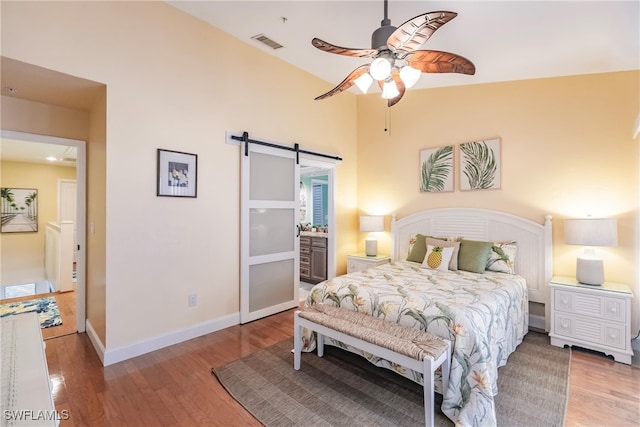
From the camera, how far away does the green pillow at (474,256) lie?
3.23 m

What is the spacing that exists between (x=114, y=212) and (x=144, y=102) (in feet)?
3.35

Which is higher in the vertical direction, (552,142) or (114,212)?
(552,142)

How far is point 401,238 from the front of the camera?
172 inches

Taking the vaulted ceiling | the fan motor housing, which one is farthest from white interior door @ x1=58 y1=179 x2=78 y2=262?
the fan motor housing

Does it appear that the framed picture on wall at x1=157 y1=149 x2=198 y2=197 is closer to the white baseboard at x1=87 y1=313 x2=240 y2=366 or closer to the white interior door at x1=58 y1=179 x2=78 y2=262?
the white baseboard at x1=87 y1=313 x2=240 y2=366

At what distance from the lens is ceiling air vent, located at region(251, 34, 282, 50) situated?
3.31 meters

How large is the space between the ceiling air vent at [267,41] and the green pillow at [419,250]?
2.89 meters

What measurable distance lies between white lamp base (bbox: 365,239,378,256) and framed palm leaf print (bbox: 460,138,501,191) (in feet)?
4.67

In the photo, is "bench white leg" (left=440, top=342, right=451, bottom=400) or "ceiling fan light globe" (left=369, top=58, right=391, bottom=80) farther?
"ceiling fan light globe" (left=369, top=58, right=391, bottom=80)

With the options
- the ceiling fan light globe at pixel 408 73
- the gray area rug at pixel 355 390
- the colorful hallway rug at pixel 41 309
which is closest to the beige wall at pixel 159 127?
the gray area rug at pixel 355 390

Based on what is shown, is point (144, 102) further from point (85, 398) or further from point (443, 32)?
point (443, 32)

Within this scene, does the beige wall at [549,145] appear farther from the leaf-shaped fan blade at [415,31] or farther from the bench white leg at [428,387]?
the bench white leg at [428,387]

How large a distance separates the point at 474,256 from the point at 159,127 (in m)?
3.45

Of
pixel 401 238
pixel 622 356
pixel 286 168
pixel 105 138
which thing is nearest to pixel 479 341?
pixel 622 356
